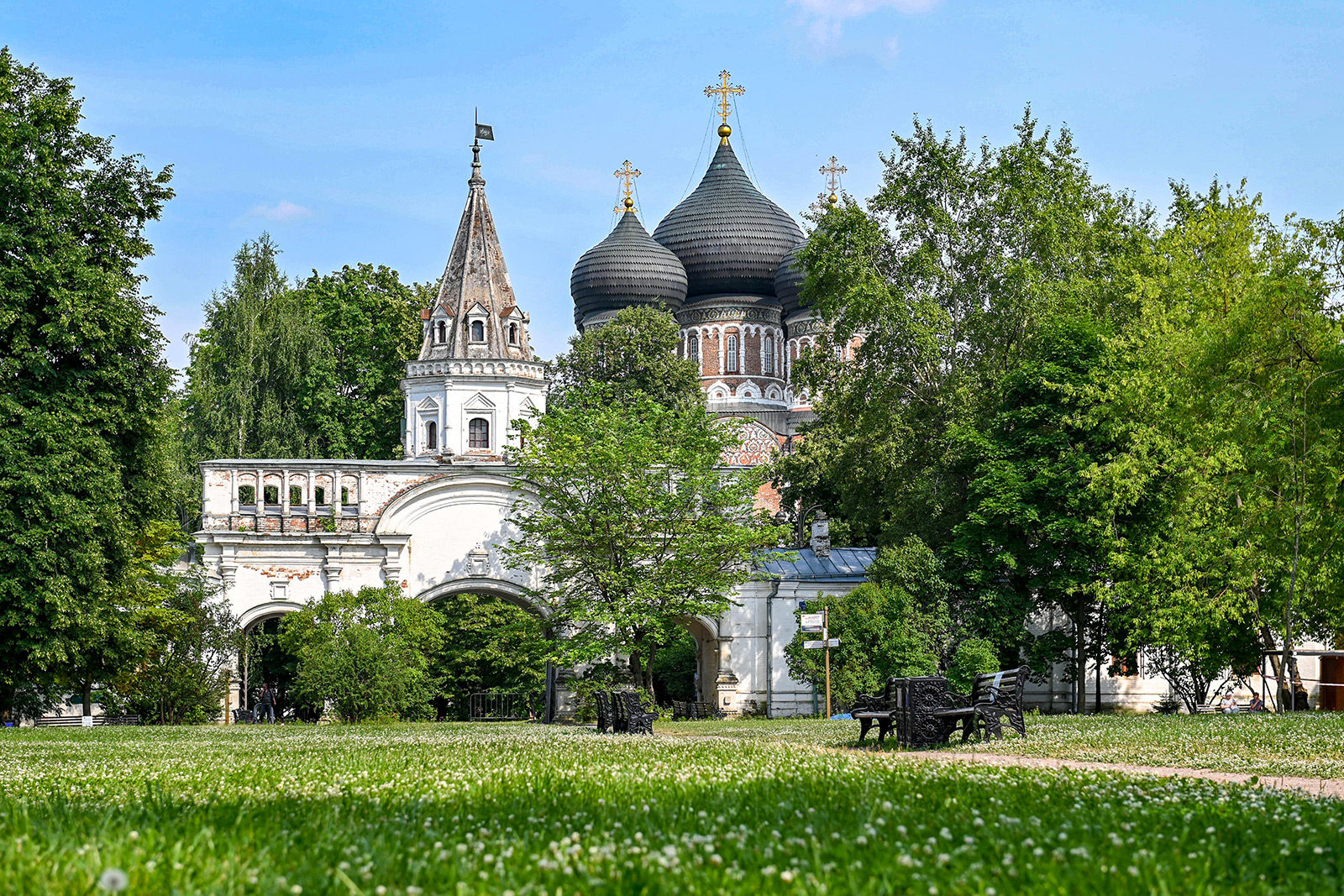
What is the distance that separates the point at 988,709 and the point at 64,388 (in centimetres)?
1726

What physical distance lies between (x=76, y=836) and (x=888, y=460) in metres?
31.9

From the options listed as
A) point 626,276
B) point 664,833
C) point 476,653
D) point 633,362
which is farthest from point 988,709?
point 626,276

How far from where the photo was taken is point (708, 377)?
254 feet

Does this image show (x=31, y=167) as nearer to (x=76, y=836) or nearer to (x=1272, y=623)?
(x=76, y=836)

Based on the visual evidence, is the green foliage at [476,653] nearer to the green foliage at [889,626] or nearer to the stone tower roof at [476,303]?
the stone tower roof at [476,303]

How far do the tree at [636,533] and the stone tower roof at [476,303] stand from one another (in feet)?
44.1

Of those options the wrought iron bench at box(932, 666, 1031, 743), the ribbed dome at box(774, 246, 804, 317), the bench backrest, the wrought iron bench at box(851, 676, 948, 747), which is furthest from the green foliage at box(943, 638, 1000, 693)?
the ribbed dome at box(774, 246, 804, 317)

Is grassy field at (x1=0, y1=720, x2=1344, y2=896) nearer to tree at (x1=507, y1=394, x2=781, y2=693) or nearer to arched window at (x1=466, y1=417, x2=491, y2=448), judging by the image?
tree at (x1=507, y1=394, x2=781, y2=693)

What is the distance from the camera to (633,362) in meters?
62.3

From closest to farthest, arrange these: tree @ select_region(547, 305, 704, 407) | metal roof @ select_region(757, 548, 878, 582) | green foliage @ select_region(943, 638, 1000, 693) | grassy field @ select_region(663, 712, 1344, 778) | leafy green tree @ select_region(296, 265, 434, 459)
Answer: grassy field @ select_region(663, 712, 1344, 778) < green foliage @ select_region(943, 638, 1000, 693) < metal roof @ select_region(757, 548, 878, 582) < leafy green tree @ select_region(296, 265, 434, 459) < tree @ select_region(547, 305, 704, 407)

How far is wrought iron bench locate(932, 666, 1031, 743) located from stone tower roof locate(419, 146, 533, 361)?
31327 mm

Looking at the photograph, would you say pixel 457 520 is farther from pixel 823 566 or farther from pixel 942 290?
pixel 942 290

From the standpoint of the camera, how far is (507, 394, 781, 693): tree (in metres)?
31.3

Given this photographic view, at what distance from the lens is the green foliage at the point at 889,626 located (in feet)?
101
